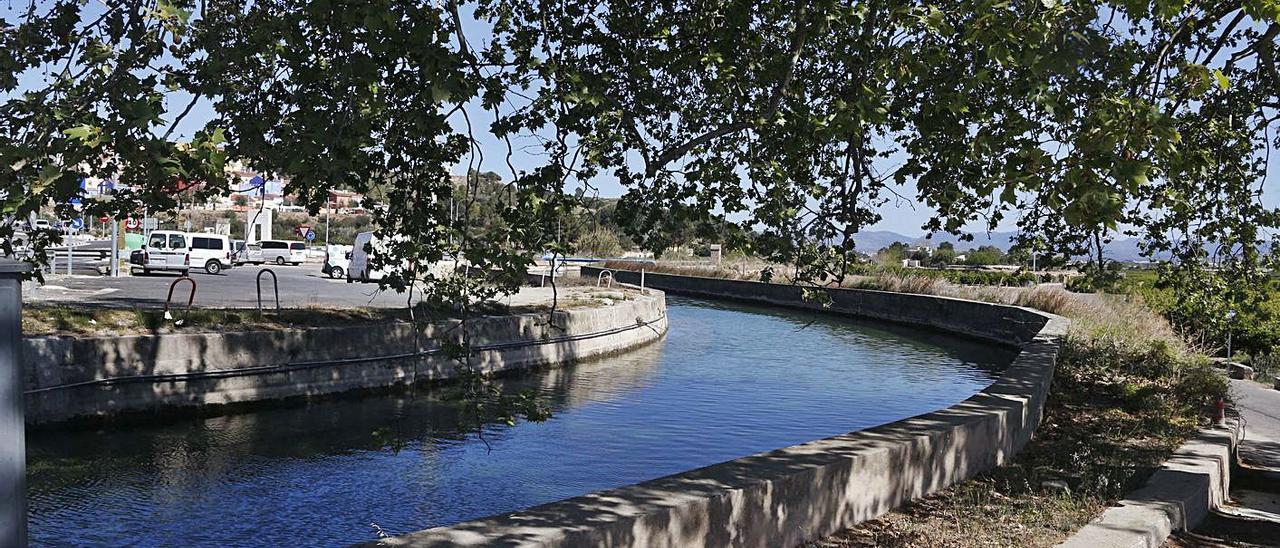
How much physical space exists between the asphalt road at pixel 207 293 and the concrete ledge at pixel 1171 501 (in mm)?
15903

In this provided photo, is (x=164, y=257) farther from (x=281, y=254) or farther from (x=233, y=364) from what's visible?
(x=233, y=364)

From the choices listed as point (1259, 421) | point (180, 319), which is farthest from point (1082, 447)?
point (180, 319)

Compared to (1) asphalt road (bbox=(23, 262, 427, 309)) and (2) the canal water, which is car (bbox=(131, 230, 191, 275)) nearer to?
(1) asphalt road (bbox=(23, 262, 427, 309))

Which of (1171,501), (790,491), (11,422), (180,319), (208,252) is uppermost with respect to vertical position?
(208,252)

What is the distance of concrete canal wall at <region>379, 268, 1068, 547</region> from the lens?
492cm

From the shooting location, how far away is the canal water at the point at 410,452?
9.92 meters

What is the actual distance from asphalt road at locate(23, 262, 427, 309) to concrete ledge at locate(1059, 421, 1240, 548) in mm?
15903

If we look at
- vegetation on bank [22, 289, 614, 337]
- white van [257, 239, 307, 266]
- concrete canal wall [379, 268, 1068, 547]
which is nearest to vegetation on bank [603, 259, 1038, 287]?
vegetation on bank [22, 289, 614, 337]

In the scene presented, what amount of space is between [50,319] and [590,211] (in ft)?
35.8

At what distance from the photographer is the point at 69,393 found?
1318cm

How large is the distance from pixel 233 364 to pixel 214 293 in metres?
11.2

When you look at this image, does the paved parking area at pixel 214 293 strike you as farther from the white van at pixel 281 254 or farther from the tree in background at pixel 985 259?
the tree in background at pixel 985 259

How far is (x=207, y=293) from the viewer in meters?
25.1

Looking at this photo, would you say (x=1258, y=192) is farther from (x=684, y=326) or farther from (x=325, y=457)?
(x=684, y=326)
